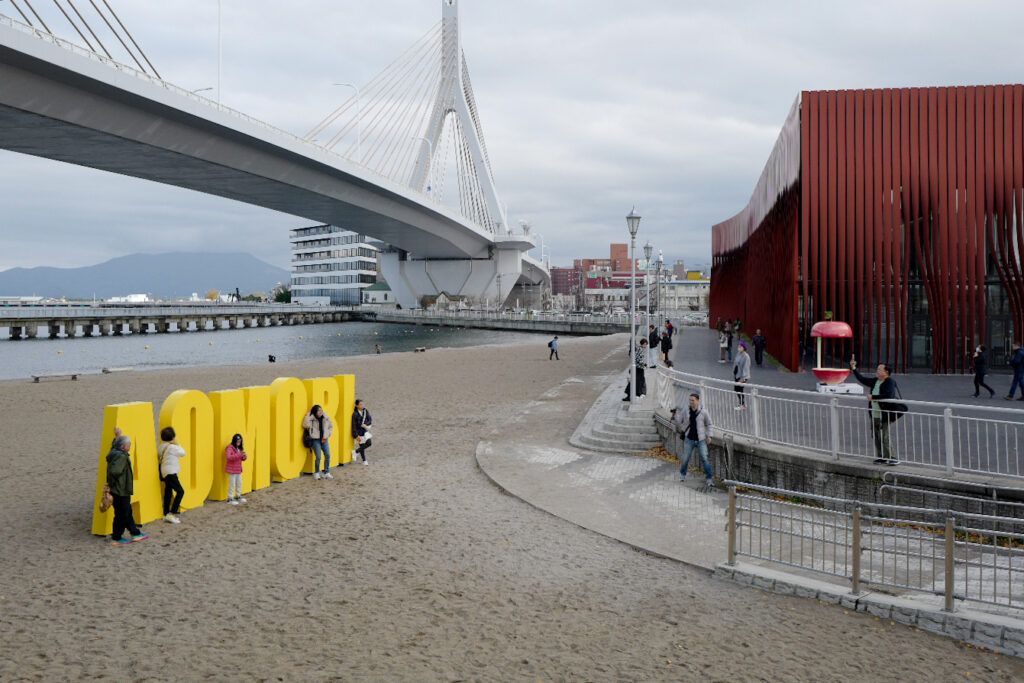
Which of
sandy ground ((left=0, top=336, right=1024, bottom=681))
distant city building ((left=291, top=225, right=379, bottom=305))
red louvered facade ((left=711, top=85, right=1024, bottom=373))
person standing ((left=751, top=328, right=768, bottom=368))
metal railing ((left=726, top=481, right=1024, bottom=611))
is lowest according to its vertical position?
sandy ground ((left=0, top=336, right=1024, bottom=681))

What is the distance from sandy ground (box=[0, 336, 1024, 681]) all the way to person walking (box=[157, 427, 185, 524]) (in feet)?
0.93

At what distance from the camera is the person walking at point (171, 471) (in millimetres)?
9594

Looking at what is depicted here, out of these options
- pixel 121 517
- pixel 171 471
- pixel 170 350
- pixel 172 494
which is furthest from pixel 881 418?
pixel 170 350

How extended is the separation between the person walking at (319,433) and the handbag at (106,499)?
375 centimetres

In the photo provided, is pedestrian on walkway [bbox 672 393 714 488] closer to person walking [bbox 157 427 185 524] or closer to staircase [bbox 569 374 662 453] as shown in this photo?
staircase [bbox 569 374 662 453]

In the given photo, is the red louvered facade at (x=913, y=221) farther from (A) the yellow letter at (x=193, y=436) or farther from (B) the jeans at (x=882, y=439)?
(A) the yellow letter at (x=193, y=436)

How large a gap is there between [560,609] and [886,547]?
360cm

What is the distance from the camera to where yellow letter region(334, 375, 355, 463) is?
13.6 meters

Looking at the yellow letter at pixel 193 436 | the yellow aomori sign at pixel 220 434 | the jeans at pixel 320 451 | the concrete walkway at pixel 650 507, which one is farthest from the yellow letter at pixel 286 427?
the concrete walkway at pixel 650 507

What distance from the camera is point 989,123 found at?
21750mm

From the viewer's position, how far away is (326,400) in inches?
526

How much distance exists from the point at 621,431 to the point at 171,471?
8882mm

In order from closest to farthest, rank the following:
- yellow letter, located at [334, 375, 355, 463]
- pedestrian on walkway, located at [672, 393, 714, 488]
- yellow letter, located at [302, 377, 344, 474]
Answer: pedestrian on walkway, located at [672, 393, 714, 488], yellow letter, located at [302, 377, 344, 474], yellow letter, located at [334, 375, 355, 463]

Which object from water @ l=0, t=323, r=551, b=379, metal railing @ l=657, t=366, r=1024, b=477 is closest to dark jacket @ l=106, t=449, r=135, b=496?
metal railing @ l=657, t=366, r=1024, b=477
